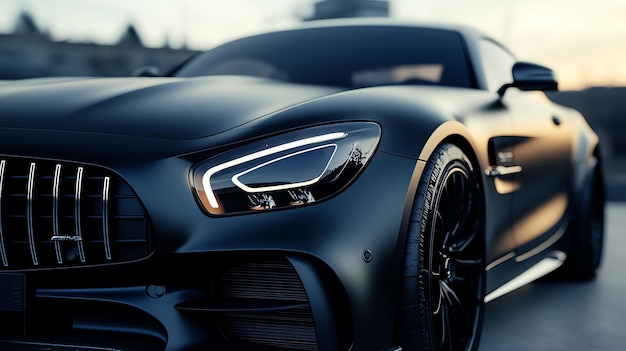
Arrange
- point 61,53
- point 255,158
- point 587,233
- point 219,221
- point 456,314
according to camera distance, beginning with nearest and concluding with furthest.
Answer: point 219,221 < point 255,158 < point 456,314 < point 587,233 < point 61,53

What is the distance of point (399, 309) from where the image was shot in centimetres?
225

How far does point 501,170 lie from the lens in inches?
128

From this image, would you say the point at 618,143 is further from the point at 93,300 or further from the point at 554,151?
the point at 93,300

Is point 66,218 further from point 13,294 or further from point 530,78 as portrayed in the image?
point 530,78

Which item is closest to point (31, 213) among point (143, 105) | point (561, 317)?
point (143, 105)

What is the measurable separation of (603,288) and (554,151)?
105cm

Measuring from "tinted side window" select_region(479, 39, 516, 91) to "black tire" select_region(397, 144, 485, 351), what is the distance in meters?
1.05

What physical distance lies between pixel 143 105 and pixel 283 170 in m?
0.54

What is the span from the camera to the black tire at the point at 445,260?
2285 millimetres

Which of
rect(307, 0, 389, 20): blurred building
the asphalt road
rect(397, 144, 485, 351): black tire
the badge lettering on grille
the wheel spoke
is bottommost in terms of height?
the asphalt road

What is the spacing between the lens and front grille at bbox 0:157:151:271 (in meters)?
2.11

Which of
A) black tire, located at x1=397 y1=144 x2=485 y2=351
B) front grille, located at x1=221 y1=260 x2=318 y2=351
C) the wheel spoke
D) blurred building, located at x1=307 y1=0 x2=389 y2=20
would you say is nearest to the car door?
black tire, located at x1=397 y1=144 x2=485 y2=351

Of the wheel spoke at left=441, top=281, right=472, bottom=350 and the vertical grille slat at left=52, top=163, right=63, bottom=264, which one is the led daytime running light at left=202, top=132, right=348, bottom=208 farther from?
the wheel spoke at left=441, top=281, right=472, bottom=350

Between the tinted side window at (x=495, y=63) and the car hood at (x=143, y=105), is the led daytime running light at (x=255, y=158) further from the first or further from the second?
the tinted side window at (x=495, y=63)
